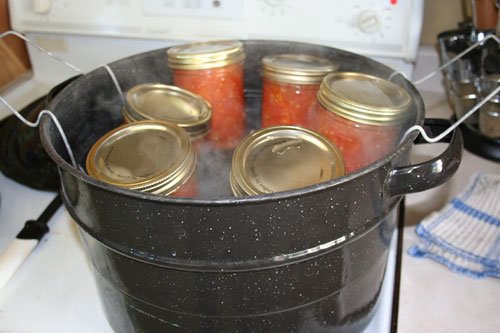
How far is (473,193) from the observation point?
756mm

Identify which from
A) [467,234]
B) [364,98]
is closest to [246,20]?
[364,98]

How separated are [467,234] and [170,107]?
466mm

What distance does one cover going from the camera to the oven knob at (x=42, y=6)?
94 centimetres

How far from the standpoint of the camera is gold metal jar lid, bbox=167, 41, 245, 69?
0.67 m

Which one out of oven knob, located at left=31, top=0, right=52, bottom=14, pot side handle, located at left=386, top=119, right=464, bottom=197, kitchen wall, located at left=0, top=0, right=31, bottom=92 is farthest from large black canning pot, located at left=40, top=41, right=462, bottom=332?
kitchen wall, located at left=0, top=0, right=31, bottom=92

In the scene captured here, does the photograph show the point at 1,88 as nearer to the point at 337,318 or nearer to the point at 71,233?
the point at 71,233

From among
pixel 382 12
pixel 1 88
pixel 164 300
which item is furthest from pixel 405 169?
pixel 1 88

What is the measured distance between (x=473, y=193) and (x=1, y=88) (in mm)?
947

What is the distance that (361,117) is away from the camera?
556 millimetres

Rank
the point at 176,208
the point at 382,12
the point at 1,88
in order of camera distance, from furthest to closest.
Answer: the point at 1,88 < the point at 382,12 < the point at 176,208

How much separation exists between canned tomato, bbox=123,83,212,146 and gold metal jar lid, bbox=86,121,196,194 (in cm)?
5

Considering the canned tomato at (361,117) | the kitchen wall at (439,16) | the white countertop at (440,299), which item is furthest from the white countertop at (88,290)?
the kitchen wall at (439,16)

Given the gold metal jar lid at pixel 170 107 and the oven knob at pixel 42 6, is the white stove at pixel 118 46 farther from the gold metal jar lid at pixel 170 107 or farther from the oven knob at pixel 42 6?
the gold metal jar lid at pixel 170 107

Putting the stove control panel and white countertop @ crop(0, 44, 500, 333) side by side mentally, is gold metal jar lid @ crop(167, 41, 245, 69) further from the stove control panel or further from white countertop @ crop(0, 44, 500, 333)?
white countertop @ crop(0, 44, 500, 333)
